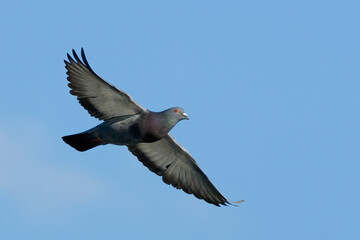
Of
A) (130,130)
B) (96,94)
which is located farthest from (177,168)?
(96,94)

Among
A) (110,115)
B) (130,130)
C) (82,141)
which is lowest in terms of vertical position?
(82,141)

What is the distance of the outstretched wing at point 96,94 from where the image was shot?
1877 centimetres

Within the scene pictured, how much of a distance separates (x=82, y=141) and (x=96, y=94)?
51.9 inches

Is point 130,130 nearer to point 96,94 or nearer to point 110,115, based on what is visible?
point 110,115

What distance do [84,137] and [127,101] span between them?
1534 mm

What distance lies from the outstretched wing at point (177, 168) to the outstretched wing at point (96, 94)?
216 centimetres

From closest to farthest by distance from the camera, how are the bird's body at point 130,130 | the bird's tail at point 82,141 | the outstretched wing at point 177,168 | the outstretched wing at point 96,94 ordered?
1. the outstretched wing at point 96,94
2. the bird's body at point 130,130
3. the bird's tail at point 82,141
4. the outstretched wing at point 177,168

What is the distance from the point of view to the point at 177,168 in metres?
21.8

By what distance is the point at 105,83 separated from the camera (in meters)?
18.8

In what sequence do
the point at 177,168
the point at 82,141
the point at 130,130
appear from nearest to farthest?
the point at 130,130 → the point at 82,141 → the point at 177,168

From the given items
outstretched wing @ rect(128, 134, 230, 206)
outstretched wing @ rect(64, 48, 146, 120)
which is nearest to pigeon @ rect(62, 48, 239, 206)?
outstretched wing @ rect(64, 48, 146, 120)

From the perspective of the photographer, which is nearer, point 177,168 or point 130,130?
point 130,130

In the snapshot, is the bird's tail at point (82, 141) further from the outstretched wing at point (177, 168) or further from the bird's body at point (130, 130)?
the outstretched wing at point (177, 168)

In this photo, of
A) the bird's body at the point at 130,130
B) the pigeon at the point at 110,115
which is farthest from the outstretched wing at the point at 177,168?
the bird's body at the point at 130,130
